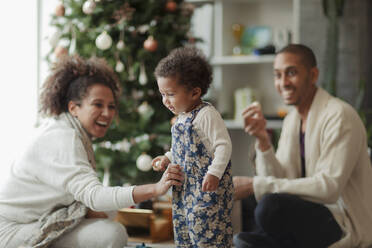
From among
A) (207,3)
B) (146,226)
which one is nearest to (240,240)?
(146,226)

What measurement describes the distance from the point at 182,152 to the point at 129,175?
1.66 m

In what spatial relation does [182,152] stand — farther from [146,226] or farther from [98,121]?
[146,226]

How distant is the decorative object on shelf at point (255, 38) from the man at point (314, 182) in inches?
64.1

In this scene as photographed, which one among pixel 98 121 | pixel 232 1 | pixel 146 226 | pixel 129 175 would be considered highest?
pixel 232 1

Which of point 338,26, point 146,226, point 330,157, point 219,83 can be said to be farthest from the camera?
point 219,83

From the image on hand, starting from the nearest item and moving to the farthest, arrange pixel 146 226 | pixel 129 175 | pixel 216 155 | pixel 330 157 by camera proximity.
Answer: pixel 216 155, pixel 330 157, pixel 146 226, pixel 129 175

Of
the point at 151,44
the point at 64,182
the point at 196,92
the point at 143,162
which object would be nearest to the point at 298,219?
the point at 196,92

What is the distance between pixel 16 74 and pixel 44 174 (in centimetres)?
202

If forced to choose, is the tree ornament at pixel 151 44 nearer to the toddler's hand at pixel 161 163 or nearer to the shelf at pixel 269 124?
the shelf at pixel 269 124

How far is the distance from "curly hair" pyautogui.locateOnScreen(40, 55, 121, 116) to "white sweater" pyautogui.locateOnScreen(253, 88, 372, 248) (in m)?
0.85

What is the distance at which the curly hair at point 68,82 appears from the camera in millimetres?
2020

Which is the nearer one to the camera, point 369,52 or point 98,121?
point 98,121

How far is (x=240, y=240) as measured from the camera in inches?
83.2

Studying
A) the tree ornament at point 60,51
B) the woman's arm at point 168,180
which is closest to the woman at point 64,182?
the woman's arm at point 168,180
